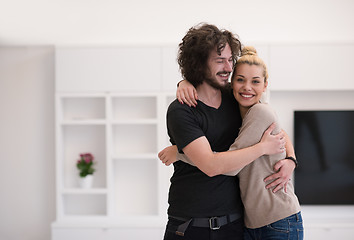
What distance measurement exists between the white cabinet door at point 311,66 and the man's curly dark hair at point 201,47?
2211 millimetres

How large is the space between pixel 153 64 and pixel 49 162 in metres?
1.51

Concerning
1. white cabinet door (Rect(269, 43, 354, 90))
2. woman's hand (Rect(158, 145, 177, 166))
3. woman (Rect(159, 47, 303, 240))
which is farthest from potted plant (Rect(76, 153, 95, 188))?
woman (Rect(159, 47, 303, 240))

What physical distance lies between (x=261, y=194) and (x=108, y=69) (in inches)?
99.3

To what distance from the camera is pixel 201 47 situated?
165cm

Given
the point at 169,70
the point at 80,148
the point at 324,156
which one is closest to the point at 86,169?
the point at 80,148

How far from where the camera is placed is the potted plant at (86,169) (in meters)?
3.94

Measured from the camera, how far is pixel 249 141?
1.63m

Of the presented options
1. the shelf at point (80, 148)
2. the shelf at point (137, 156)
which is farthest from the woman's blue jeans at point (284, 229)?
the shelf at point (80, 148)

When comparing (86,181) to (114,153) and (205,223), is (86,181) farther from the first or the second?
(205,223)

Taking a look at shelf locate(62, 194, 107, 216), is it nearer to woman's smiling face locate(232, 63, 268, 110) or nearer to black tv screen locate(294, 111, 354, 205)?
black tv screen locate(294, 111, 354, 205)

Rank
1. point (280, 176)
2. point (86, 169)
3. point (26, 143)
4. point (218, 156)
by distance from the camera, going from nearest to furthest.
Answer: point (218, 156) → point (280, 176) → point (86, 169) → point (26, 143)

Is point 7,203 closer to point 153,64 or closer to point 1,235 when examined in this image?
point 1,235

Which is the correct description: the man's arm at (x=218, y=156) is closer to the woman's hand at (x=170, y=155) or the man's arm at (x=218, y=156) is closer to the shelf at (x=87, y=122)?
the woman's hand at (x=170, y=155)

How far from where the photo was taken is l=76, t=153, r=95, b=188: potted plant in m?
3.94
